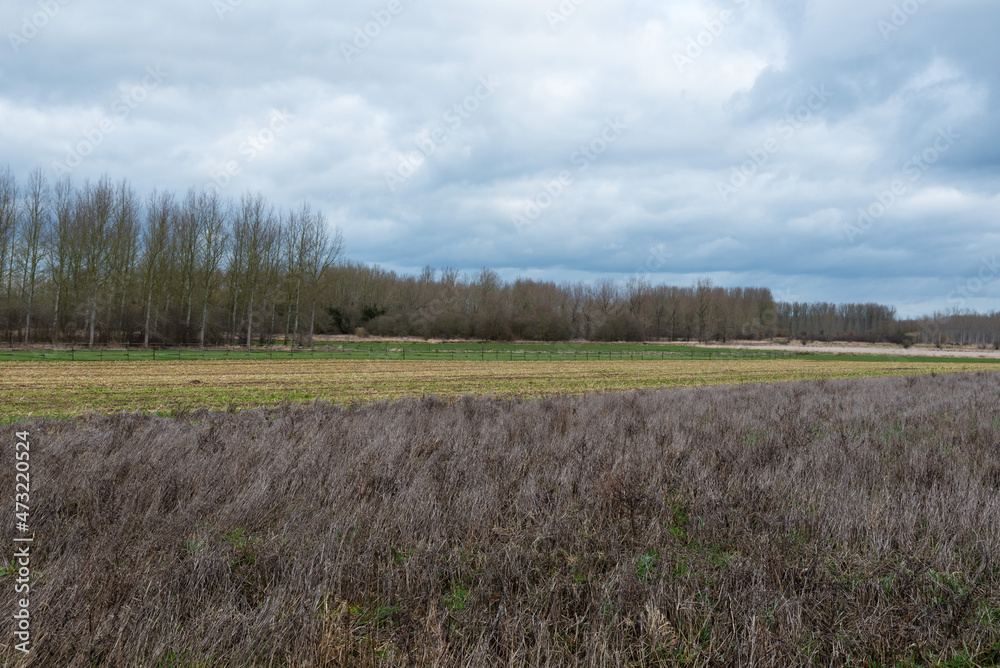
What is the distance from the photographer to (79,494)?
17.4ft

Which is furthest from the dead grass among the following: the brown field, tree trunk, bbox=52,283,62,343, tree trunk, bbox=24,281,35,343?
tree trunk, bbox=52,283,62,343

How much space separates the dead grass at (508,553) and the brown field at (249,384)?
8384mm

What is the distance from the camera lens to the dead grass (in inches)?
122

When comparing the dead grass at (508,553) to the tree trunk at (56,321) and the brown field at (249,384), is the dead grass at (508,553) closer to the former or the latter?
the brown field at (249,384)

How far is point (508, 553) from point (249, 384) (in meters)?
22.8

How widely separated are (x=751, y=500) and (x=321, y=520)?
157 inches

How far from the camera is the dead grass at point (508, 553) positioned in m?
3.11

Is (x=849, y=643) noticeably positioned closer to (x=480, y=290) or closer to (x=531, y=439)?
(x=531, y=439)

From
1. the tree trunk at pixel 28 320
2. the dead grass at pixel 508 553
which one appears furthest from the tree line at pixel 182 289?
the dead grass at pixel 508 553

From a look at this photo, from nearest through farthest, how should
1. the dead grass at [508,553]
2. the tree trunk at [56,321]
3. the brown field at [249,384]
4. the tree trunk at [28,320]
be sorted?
1. the dead grass at [508,553]
2. the brown field at [249,384]
3. the tree trunk at [28,320]
4. the tree trunk at [56,321]

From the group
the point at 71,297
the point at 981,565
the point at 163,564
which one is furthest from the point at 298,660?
the point at 71,297

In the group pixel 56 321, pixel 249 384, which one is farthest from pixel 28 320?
pixel 249 384

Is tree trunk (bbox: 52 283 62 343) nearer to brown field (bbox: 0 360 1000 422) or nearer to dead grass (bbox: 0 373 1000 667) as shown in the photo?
brown field (bbox: 0 360 1000 422)

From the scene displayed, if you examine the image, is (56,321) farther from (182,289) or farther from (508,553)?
(508,553)
